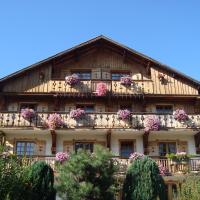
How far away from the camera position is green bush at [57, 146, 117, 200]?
59.3 ft

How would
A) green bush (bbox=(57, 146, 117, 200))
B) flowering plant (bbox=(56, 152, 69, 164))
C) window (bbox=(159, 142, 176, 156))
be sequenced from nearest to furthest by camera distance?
green bush (bbox=(57, 146, 117, 200)) → flowering plant (bbox=(56, 152, 69, 164)) → window (bbox=(159, 142, 176, 156))

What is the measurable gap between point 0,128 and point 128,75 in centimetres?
902

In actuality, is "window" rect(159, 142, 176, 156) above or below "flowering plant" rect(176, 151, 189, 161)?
above

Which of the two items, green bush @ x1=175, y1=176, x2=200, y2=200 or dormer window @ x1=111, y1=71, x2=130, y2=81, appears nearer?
green bush @ x1=175, y1=176, x2=200, y2=200

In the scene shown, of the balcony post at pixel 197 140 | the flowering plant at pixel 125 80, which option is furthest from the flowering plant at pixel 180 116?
the flowering plant at pixel 125 80

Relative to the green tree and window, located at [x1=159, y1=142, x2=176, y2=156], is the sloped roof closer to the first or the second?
window, located at [x1=159, y1=142, x2=176, y2=156]

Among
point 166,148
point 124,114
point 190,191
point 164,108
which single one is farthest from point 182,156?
point 190,191

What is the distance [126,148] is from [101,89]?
3888 millimetres

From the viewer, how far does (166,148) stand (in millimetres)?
25156

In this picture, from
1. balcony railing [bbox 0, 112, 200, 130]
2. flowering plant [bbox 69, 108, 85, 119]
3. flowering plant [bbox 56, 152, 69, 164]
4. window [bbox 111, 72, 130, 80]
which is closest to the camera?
flowering plant [bbox 56, 152, 69, 164]

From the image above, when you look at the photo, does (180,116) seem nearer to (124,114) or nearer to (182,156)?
(182,156)

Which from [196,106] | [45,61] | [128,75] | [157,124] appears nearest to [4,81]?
[45,61]

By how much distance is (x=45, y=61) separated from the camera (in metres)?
27.5

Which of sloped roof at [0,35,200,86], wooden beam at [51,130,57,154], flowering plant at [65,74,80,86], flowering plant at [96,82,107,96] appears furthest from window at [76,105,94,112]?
sloped roof at [0,35,200,86]
